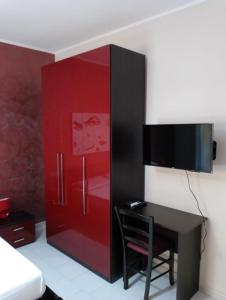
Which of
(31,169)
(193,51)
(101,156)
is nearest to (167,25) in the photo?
(193,51)

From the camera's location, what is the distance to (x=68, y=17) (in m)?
2.55

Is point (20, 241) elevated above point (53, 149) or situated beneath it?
situated beneath

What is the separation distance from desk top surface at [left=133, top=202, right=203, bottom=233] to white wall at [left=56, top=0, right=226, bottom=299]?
0.31 ft

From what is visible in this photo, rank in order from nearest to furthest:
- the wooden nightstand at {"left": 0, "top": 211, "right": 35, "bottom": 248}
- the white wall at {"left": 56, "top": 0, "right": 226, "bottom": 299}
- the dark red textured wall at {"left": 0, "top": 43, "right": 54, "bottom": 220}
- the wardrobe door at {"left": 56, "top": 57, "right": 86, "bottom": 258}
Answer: the white wall at {"left": 56, "top": 0, "right": 226, "bottom": 299} < the wardrobe door at {"left": 56, "top": 57, "right": 86, "bottom": 258} < the wooden nightstand at {"left": 0, "top": 211, "right": 35, "bottom": 248} < the dark red textured wall at {"left": 0, "top": 43, "right": 54, "bottom": 220}

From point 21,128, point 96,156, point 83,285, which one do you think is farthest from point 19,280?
point 21,128

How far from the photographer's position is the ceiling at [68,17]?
2.26m

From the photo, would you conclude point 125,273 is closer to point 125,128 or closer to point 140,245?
point 140,245

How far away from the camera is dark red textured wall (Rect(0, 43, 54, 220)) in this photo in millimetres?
3277

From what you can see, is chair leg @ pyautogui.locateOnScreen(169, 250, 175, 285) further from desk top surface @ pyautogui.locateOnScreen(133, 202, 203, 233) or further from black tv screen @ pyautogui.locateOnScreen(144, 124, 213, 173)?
black tv screen @ pyautogui.locateOnScreen(144, 124, 213, 173)

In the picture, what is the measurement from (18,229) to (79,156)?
129 cm

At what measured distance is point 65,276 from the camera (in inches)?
101

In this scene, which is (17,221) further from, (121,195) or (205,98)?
(205,98)

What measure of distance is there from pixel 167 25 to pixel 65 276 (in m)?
2.69

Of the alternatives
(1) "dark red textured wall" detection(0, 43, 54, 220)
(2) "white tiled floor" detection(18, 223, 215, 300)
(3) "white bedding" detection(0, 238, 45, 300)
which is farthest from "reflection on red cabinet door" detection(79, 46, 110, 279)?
(1) "dark red textured wall" detection(0, 43, 54, 220)
